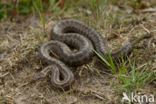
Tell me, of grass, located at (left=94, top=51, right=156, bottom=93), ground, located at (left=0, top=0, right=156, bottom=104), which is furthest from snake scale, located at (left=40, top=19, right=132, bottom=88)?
grass, located at (left=94, top=51, right=156, bottom=93)

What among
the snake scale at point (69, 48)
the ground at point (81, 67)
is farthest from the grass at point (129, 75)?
the snake scale at point (69, 48)

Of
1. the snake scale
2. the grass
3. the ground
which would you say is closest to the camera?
the grass

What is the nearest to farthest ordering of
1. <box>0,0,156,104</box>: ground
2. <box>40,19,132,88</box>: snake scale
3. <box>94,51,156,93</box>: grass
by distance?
<box>94,51,156,93</box>: grass
<box>0,0,156,104</box>: ground
<box>40,19,132,88</box>: snake scale

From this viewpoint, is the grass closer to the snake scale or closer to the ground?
the ground

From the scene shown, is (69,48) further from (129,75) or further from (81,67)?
(129,75)

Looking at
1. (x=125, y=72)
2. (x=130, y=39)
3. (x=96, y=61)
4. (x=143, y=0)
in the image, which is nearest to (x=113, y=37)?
(x=130, y=39)
